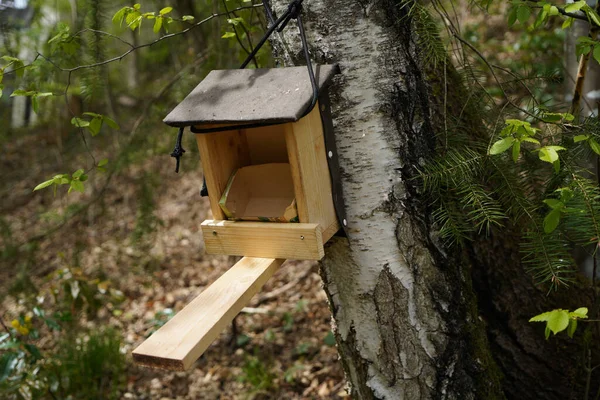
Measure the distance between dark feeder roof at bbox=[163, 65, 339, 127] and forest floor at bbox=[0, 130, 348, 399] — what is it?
165 centimetres

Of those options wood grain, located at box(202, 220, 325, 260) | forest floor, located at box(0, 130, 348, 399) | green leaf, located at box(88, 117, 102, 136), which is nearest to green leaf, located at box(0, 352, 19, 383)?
forest floor, located at box(0, 130, 348, 399)

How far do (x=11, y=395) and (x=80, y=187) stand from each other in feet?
6.02

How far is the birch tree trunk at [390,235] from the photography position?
4.74 feet

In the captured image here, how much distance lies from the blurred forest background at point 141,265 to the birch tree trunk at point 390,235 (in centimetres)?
30

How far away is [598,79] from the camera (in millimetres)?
2117

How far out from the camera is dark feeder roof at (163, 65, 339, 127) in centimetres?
126

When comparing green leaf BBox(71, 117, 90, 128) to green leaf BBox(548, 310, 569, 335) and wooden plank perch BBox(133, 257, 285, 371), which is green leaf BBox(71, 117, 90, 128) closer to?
wooden plank perch BBox(133, 257, 285, 371)

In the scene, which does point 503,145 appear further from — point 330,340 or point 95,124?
point 330,340

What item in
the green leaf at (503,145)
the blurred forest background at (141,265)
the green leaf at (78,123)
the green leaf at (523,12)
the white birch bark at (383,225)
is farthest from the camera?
the blurred forest background at (141,265)

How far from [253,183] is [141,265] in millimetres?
2845

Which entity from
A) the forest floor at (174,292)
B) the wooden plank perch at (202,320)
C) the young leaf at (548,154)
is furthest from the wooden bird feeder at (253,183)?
the forest floor at (174,292)

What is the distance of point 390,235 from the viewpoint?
4.97ft

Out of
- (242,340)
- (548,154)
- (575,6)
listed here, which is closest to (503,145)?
(548,154)

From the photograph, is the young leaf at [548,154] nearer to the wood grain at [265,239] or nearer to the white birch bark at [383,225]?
the white birch bark at [383,225]
